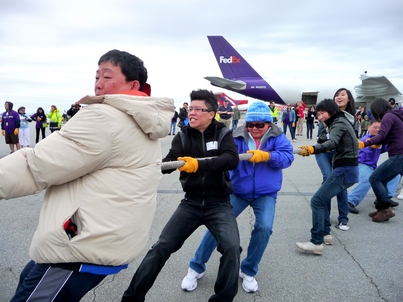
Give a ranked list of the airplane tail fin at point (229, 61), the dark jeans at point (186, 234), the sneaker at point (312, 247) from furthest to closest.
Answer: the airplane tail fin at point (229, 61)
the sneaker at point (312, 247)
the dark jeans at point (186, 234)

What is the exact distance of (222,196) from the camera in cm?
288

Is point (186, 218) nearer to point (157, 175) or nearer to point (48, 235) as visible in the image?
point (157, 175)

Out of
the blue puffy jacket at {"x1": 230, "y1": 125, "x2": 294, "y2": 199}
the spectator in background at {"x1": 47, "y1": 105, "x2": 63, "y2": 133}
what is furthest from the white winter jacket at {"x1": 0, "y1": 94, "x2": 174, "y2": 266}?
the spectator in background at {"x1": 47, "y1": 105, "x2": 63, "y2": 133}

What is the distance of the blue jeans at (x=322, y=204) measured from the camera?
3809 mm

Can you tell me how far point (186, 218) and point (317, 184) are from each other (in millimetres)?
5314

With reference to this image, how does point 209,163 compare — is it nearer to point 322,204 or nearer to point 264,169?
point 264,169

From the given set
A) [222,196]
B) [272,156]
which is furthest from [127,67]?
[272,156]

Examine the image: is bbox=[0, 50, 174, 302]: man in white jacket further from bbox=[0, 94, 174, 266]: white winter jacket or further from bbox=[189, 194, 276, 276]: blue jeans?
bbox=[189, 194, 276, 276]: blue jeans

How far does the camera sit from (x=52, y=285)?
1.63m

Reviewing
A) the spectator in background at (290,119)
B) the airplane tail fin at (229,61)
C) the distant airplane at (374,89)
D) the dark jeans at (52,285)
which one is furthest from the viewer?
the airplane tail fin at (229,61)

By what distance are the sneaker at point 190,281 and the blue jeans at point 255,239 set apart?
0.04 metres

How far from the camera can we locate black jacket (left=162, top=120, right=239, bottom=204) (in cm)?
272

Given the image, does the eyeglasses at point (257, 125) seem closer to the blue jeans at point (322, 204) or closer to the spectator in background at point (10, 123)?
the blue jeans at point (322, 204)

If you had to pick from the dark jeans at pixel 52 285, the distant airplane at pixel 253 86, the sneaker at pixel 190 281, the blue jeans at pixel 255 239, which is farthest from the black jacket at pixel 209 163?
the distant airplane at pixel 253 86
